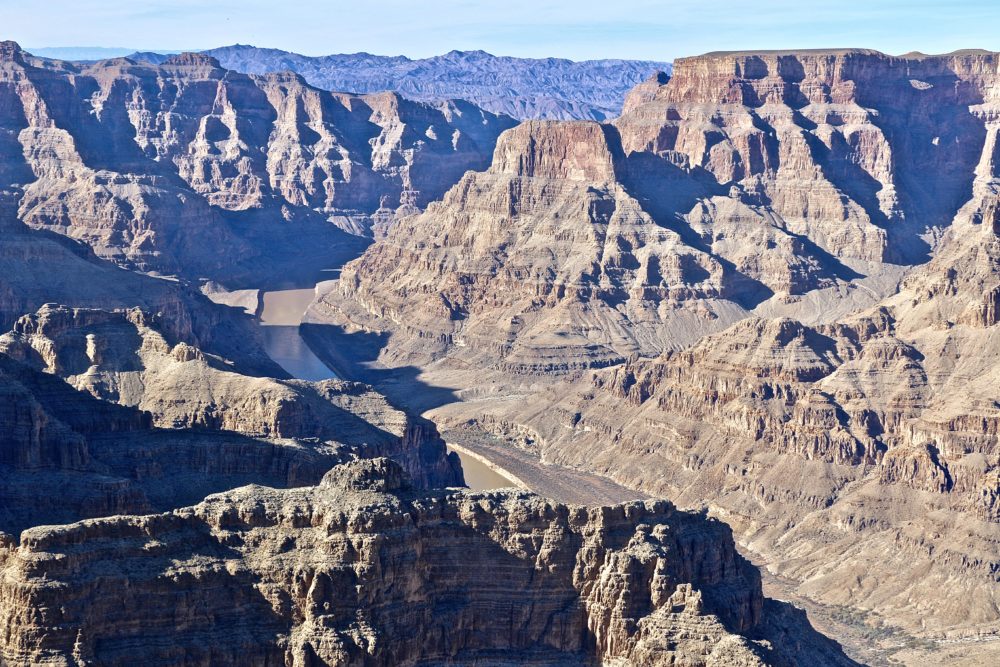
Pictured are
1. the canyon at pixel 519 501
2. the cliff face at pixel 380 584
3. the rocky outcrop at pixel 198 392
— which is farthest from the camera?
the rocky outcrop at pixel 198 392

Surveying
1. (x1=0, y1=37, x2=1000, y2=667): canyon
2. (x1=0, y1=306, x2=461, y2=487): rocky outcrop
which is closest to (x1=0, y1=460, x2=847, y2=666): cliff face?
(x1=0, y1=37, x2=1000, y2=667): canyon

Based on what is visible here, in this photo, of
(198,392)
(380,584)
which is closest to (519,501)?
(380,584)

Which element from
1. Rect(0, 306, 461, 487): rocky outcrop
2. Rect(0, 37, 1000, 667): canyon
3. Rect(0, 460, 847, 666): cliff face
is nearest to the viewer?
Rect(0, 460, 847, 666): cliff face

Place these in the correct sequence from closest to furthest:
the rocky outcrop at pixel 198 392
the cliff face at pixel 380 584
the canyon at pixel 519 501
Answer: the cliff face at pixel 380 584, the canyon at pixel 519 501, the rocky outcrop at pixel 198 392

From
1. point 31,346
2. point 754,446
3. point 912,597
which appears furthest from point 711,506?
point 31,346

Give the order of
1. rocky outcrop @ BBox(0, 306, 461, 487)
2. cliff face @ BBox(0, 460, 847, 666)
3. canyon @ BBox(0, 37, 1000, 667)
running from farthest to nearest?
rocky outcrop @ BBox(0, 306, 461, 487) → canyon @ BBox(0, 37, 1000, 667) → cliff face @ BBox(0, 460, 847, 666)

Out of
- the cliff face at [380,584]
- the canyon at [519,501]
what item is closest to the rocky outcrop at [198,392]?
the canyon at [519,501]

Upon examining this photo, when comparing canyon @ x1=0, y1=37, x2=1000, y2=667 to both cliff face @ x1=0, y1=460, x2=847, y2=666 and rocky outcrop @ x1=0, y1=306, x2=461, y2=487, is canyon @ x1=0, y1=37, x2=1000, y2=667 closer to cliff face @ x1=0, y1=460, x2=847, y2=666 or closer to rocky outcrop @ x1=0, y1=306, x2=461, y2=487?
cliff face @ x1=0, y1=460, x2=847, y2=666

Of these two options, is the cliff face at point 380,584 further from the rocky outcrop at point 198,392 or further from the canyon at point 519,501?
the rocky outcrop at point 198,392

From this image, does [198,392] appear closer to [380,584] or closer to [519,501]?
[519,501]
